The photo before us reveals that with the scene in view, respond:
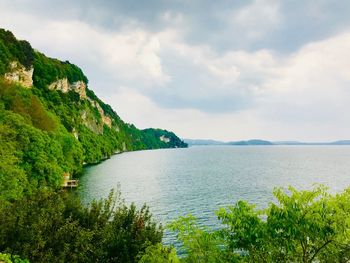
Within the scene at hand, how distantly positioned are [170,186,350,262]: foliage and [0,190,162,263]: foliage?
13.9 ft

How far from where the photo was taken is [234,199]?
60500 mm

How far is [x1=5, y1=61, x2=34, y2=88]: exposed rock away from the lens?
94.1 metres

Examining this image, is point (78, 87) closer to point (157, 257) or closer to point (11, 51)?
point (11, 51)

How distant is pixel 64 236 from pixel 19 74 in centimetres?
9730

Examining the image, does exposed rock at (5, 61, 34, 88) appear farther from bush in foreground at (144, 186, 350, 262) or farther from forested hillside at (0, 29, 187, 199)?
bush in foreground at (144, 186, 350, 262)

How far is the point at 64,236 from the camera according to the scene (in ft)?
55.2

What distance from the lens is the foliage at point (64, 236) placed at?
51.2 ft

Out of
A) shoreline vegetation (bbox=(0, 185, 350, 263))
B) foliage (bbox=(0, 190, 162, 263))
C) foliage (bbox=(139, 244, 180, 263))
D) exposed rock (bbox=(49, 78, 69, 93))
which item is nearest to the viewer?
shoreline vegetation (bbox=(0, 185, 350, 263))

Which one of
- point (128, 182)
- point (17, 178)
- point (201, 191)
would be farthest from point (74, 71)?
point (17, 178)

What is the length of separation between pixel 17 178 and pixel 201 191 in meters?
40.4

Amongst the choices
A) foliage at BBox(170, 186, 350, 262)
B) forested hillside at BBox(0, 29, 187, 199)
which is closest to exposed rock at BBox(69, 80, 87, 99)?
forested hillside at BBox(0, 29, 187, 199)

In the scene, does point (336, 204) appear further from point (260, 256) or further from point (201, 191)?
point (201, 191)

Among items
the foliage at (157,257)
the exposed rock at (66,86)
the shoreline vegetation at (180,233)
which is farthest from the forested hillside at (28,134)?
the foliage at (157,257)

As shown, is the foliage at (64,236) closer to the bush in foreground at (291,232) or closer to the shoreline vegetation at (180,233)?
the shoreline vegetation at (180,233)
